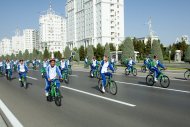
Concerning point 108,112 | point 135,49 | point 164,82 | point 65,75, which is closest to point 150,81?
point 164,82

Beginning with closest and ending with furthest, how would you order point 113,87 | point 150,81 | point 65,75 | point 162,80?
1. point 113,87
2. point 162,80
3. point 150,81
4. point 65,75

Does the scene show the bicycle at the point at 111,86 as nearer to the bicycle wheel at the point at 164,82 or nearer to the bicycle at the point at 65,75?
the bicycle wheel at the point at 164,82

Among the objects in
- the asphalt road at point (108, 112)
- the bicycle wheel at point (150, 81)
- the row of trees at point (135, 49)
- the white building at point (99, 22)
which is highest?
the white building at point (99, 22)

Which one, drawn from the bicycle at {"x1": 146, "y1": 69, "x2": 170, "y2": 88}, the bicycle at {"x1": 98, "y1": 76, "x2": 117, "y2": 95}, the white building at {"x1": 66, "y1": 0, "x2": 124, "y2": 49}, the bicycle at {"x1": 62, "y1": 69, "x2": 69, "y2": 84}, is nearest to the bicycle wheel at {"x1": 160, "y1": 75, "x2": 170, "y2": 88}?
the bicycle at {"x1": 146, "y1": 69, "x2": 170, "y2": 88}

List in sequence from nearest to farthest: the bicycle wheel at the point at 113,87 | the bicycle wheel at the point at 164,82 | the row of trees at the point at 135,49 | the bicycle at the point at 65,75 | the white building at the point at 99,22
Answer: the bicycle wheel at the point at 113,87, the bicycle wheel at the point at 164,82, the bicycle at the point at 65,75, the row of trees at the point at 135,49, the white building at the point at 99,22

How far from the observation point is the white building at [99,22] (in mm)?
120625

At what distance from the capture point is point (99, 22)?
123188mm

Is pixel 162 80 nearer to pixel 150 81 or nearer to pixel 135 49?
pixel 150 81

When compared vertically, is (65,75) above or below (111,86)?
above

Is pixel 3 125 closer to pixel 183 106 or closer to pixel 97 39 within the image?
pixel 183 106

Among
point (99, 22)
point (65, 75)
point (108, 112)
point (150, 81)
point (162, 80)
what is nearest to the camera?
point (108, 112)

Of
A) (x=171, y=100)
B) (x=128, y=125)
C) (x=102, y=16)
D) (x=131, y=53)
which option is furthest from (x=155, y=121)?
(x=102, y=16)

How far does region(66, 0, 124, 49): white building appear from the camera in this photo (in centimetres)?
12062

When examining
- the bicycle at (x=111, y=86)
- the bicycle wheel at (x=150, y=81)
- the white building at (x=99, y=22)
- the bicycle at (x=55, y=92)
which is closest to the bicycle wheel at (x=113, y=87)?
the bicycle at (x=111, y=86)
